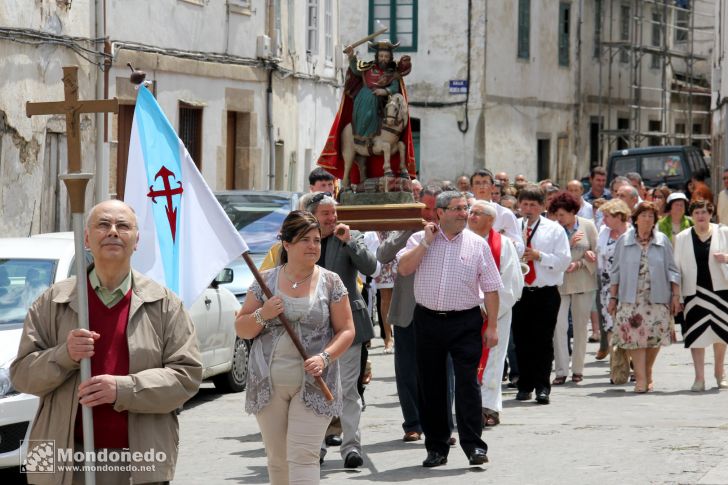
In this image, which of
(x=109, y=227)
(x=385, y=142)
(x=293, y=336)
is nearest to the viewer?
(x=109, y=227)

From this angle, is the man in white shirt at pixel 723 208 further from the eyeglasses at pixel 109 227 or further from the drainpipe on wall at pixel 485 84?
the drainpipe on wall at pixel 485 84

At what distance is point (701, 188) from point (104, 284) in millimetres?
18575

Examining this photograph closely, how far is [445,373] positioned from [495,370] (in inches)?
61.4

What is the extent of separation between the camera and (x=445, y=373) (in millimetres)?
10867

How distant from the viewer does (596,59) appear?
47.3m

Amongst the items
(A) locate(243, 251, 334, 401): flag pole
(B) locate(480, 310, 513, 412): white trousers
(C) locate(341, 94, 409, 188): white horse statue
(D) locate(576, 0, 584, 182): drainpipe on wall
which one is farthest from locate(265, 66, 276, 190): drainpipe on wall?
(A) locate(243, 251, 334, 401): flag pole

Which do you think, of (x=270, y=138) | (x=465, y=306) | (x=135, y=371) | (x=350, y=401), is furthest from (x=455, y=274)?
(x=270, y=138)

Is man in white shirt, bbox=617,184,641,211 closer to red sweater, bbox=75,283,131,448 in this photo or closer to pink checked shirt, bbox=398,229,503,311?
pink checked shirt, bbox=398,229,503,311

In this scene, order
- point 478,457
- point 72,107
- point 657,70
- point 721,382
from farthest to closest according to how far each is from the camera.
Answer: point 657,70, point 721,382, point 478,457, point 72,107

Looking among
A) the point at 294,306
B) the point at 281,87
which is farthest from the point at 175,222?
the point at 281,87

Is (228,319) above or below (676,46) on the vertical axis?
below

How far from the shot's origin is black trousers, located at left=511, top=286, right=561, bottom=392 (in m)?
13.9

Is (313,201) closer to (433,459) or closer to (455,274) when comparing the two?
(455,274)

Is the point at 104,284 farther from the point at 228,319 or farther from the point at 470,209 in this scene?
the point at 228,319
